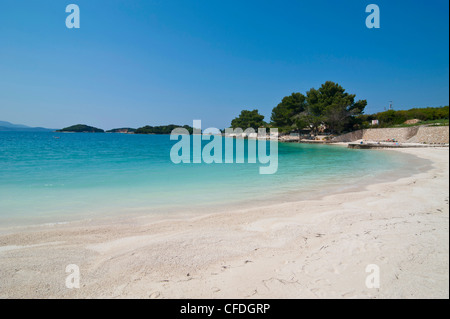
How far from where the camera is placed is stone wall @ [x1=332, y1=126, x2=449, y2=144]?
101ft

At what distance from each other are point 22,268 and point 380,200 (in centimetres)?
774

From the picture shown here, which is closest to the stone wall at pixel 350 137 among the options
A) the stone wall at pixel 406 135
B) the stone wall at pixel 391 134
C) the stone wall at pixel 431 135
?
the stone wall at pixel 406 135

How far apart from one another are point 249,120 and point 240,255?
95.2 m

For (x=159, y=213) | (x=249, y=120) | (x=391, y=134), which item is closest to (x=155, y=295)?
(x=159, y=213)

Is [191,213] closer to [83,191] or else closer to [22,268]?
[22,268]

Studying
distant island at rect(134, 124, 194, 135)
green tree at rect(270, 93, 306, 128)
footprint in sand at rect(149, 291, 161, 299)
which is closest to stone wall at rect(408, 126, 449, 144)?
green tree at rect(270, 93, 306, 128)

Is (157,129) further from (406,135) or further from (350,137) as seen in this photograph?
(406,135)

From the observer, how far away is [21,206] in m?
6.50

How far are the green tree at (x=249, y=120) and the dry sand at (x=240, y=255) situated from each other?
279ft

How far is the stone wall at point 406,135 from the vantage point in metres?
30.8

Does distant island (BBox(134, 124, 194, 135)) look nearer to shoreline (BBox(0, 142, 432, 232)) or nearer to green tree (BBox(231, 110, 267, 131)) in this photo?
green tree (BBox(231, 110, 267, 131))

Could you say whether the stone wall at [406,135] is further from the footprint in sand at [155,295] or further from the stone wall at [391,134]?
the footprint in sand at [155,295]

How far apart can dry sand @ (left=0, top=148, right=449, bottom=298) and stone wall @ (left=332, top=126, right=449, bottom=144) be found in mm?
35248

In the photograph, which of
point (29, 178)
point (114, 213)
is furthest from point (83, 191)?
point (29, 178)
